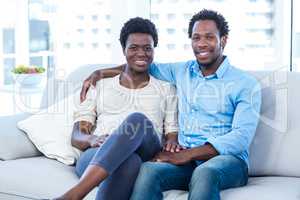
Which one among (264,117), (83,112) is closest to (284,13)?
(264,117)

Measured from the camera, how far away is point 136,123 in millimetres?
1967

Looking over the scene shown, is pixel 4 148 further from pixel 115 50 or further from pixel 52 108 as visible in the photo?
pixel 115 50

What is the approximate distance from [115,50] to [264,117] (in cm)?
146

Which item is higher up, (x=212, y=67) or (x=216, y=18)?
(x=216, y=18)

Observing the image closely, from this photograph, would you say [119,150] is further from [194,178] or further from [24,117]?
[24,117]

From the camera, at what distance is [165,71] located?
93.0 inches

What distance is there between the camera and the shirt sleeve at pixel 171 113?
2.24 metres

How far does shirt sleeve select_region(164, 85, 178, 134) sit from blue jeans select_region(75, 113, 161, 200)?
24 centimetres

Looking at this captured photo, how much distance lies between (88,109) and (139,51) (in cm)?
39

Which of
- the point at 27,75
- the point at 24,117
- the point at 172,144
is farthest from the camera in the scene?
the point at 27,75

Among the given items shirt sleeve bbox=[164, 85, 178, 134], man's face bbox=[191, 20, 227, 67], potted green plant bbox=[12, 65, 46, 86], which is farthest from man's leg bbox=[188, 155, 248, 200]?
potted green plant bbox=[12, 65, 46, 86]

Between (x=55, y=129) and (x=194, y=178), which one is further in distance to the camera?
(x=55, y=129)

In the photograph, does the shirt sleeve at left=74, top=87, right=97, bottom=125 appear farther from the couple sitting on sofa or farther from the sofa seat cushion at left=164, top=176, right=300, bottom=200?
the sofa seat cushion at left=164, top=176, right=300, bottom=200

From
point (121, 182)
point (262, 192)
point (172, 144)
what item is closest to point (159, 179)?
point (121, 182)
